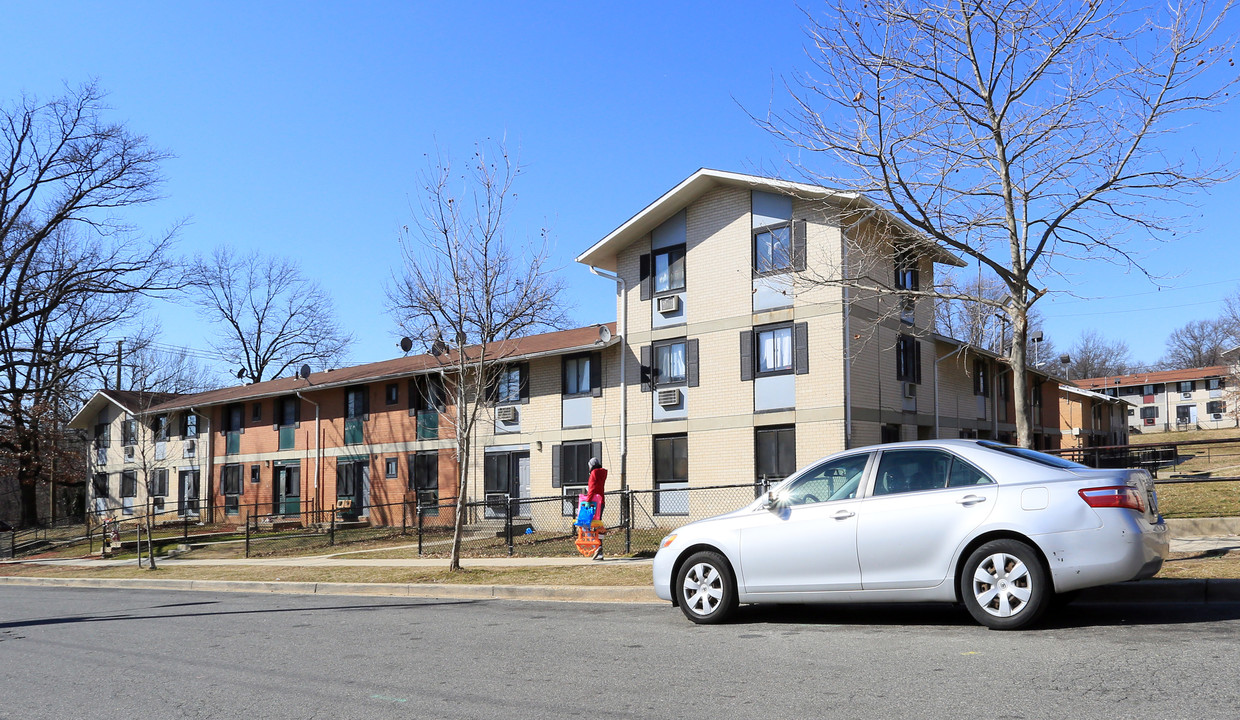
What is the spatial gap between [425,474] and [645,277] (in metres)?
10.6

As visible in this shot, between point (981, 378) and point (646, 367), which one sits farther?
point (981, 378)

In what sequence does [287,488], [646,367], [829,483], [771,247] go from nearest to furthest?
[829,483]
[771,247]
[646,367]
[287,488]

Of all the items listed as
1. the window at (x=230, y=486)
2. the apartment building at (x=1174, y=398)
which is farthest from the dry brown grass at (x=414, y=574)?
the apartment building at (x=1174, y=398)

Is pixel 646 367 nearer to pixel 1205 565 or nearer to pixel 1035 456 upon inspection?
pixel 1205 565

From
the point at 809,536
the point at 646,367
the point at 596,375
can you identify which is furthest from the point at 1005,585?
the point at 596,375

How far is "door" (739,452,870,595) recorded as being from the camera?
26.5 feet

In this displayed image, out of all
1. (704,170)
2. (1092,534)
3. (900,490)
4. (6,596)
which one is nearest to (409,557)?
(6,596)

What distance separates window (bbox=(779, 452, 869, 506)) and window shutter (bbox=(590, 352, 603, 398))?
17.9m

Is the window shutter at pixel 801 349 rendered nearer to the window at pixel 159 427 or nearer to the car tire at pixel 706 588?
the car tire at pixel 706 588

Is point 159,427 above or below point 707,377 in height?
below

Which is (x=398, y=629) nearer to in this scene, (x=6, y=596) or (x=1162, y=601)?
(x=1162, y=601)

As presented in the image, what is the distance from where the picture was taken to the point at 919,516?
303 inches

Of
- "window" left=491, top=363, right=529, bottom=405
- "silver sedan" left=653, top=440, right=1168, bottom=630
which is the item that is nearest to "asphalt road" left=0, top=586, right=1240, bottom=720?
"silver sedan" left=653, top=440, right=1168, bottom=630

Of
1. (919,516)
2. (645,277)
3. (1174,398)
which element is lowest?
(919,516)
